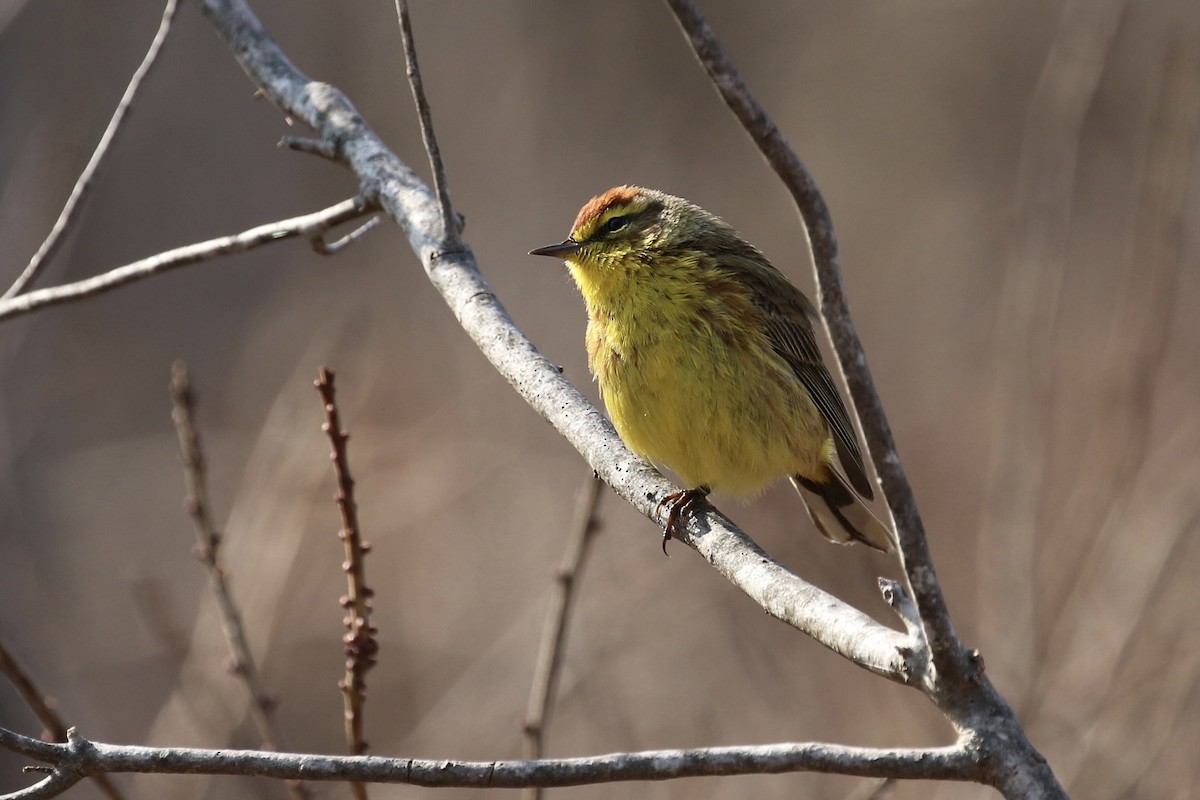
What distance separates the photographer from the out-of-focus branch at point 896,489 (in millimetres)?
1632

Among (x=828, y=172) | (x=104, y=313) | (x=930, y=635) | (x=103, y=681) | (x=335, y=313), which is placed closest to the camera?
(x=930, y=635)

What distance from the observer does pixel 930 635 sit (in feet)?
5.90

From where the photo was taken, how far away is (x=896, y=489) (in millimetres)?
1740

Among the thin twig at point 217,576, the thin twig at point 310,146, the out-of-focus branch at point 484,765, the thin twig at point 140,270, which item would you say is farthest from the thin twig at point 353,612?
the thin twig at point 310,146

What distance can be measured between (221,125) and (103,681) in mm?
6176

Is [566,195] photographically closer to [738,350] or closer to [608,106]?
[608,106]

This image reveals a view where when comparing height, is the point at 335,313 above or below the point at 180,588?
above

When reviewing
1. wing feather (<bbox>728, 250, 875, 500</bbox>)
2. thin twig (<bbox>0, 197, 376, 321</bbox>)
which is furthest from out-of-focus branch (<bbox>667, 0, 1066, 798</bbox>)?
wing feather (<bbox>728, 250, 875, 500</bbox>)

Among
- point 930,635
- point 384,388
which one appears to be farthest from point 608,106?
point 930,635

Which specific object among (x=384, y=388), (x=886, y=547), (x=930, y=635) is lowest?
(x=930, y=635)

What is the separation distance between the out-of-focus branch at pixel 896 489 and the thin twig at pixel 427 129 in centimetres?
135

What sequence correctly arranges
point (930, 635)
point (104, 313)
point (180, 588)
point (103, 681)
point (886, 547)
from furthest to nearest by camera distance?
1. point (104, 313)
2. point (180, 588)
3. point (103, 681)
4. point (886, 547)
5. point (930, 635)

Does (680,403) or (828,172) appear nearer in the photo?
(680,403)

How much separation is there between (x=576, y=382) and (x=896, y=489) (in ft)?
23.6
